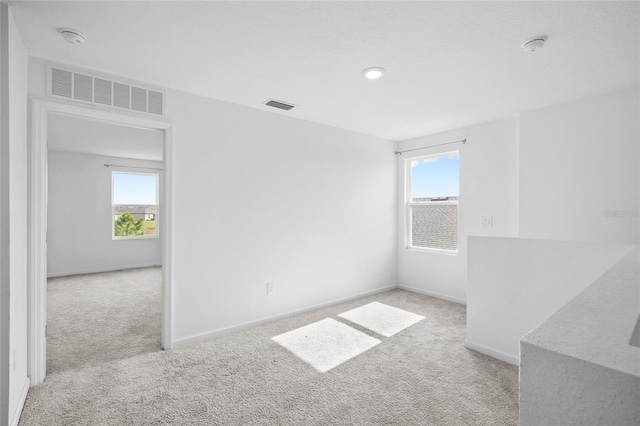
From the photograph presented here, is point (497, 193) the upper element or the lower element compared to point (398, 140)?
lower

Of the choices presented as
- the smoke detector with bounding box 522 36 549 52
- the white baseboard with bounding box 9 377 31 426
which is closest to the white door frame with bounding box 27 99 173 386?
the white baseboard with bounding box 9 377 31 426

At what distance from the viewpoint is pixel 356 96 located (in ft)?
10.1

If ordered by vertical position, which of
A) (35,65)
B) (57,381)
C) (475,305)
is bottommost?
(57,381)

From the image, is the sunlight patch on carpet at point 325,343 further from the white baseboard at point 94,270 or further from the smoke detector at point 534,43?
the white baseboard at point 94,270

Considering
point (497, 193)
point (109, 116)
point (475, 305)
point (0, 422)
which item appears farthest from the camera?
point (497, 193)

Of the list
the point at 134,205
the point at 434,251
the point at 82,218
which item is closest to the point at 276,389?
the point at 434,251

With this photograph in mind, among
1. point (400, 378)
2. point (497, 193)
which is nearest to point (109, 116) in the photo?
point (400, 378)

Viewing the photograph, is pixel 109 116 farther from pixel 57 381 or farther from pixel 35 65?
pixel 57 381

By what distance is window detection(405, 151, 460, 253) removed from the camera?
14.6 ft

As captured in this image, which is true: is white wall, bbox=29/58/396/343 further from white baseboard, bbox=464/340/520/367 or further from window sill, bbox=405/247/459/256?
white baseboard, bbox=464/340/520/367

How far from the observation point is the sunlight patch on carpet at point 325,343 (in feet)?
8.80

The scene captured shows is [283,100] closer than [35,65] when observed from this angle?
No

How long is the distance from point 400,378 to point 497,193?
266 cm

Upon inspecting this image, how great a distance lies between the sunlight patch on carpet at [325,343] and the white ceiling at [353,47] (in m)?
2.39
